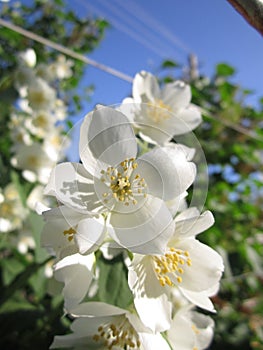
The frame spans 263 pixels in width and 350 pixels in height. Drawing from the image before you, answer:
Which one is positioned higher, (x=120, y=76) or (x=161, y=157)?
(x=161, y=157)

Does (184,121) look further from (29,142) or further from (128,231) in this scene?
(29,142)

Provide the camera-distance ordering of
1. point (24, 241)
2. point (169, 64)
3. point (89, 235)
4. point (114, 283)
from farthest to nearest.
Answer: point (169, 64), point (24, 241), point (114, 283), point (89, 235)

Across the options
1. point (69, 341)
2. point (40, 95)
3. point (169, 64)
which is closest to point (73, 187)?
point (69, 341)

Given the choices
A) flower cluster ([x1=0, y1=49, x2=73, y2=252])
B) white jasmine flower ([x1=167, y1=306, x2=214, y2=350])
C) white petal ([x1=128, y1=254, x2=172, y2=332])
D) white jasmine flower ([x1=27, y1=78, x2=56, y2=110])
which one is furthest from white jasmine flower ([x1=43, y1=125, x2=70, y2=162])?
white petal ([x1=128, y1=254, x2=172, y2=332])

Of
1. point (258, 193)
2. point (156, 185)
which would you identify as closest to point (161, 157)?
point (156, 185)

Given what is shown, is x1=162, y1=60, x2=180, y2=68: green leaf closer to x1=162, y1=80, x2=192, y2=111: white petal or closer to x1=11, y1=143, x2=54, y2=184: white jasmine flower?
x1=11, y1=143, x2=54, y2=184: white jasmine flower

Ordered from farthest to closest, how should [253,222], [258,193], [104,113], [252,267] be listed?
1. [258,193]
2. [253,222]
3. [252,267]
4. [104,113]

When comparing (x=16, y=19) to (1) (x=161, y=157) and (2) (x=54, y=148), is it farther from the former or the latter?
(1) (x=161, y=157)
